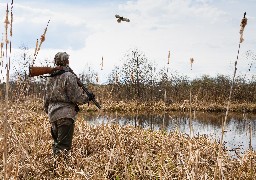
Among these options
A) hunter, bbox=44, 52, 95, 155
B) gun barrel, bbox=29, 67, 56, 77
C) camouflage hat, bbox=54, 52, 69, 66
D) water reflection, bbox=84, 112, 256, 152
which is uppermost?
camouflage hat, bbox=54, 52, 69, 66

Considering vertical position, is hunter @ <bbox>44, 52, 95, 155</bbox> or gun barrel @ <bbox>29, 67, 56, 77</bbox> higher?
gun barrel @ <bbox>29, 67, 56, 77</bbox>

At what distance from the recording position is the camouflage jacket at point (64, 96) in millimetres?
4992

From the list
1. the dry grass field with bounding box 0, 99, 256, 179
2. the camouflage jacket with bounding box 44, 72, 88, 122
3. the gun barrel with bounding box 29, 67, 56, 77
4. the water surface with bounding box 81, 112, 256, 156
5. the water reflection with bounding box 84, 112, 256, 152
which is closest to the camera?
the dry grass field with bounding box 0, 99, 256, 179

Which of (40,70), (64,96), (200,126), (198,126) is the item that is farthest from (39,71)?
(200,126)

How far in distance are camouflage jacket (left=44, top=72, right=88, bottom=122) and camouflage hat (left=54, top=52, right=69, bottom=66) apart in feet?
0.68

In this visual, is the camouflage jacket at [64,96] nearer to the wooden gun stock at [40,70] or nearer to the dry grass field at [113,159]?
the wooden gun stock at [40,70]

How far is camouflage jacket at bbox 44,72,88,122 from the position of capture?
499cm

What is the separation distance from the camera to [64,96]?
5012 millimetres

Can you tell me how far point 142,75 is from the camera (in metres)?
36.7

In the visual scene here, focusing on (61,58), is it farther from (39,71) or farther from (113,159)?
(113,159)

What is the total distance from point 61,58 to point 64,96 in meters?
0.60

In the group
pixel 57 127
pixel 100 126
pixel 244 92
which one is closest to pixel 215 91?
pixel 244 92

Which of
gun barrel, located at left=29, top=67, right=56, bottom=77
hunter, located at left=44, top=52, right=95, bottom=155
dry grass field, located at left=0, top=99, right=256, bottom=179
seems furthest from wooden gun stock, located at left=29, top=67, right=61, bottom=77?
dry grass field, located at left=0, top=99, right=256, bottom=179

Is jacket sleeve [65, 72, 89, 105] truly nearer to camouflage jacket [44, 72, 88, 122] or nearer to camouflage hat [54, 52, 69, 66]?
camouflage jacket [44, 72, 88, 122]
